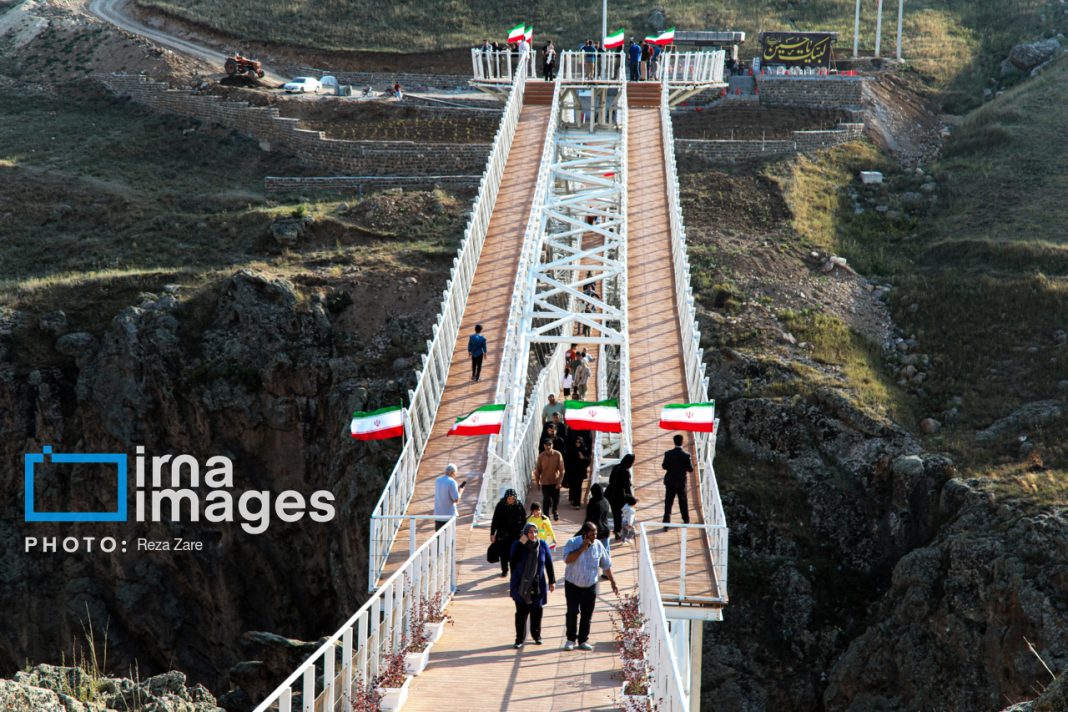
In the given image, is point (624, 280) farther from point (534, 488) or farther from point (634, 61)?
point (634, 61)

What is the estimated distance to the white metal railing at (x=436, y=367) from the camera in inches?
611

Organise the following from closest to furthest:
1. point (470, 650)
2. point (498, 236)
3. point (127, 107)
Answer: point (470, 650) < point (498, 236) < point (127, 107)

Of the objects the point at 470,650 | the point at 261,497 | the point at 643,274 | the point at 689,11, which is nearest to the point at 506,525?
the point at 470,650

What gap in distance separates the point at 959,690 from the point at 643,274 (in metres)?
8.63

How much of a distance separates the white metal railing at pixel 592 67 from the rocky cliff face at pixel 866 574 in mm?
6961

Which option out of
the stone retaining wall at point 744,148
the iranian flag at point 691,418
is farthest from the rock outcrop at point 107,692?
the stone retaining wall at point 744,148

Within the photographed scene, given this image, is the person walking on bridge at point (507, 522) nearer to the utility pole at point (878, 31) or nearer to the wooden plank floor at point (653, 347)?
the wooden plank floor at point (653, 347)

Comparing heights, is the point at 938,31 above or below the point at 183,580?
above

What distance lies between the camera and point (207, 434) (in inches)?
1283

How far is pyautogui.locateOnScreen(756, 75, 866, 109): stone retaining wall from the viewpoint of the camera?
4531 cm

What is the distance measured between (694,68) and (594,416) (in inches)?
649

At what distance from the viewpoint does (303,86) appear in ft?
160

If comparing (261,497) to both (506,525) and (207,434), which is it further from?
(506,525)

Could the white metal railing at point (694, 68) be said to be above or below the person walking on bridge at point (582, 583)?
above
